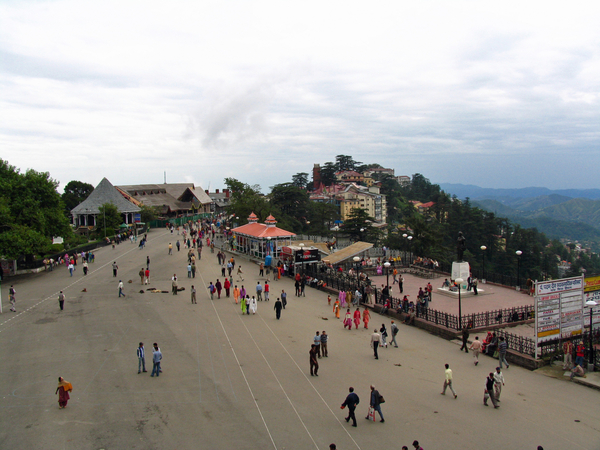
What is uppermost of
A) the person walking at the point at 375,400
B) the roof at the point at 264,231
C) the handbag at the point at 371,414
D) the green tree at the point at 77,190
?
the green tree at the point at 77,190

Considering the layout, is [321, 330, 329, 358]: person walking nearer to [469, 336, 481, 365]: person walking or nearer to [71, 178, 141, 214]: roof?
[469, 336, 481, 365]: person walking

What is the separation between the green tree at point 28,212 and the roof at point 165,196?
45926 millimetres

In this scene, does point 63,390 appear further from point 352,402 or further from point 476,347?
point 476,347

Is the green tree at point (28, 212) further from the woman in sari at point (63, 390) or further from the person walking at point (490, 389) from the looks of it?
the person walking at point (490, 389)

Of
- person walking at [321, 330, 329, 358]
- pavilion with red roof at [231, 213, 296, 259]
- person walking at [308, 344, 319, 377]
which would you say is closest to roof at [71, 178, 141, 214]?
pavilion with red roof at [231, 213, 296, 259]

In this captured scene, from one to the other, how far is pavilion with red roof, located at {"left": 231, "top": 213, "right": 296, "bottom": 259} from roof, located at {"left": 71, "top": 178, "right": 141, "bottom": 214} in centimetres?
3358

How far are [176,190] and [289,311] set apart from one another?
272 ft

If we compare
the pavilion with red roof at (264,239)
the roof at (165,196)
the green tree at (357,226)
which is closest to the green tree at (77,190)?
the roof at (165,196)

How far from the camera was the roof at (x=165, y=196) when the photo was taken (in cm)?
8512

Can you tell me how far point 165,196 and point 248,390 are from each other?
272 ft

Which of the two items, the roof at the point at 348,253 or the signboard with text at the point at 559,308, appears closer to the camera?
the signboard with text at the point at 559,308

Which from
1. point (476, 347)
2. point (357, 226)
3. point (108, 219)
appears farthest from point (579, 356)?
point (108, 219)

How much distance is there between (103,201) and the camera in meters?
64.2

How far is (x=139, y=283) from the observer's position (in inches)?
1100
